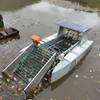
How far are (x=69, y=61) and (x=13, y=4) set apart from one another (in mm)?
13936

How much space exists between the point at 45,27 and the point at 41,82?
766 cm

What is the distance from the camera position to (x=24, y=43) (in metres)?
13.5

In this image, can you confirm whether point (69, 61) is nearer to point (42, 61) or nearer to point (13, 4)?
point (42, 61)

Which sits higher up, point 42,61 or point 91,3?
point 42,61

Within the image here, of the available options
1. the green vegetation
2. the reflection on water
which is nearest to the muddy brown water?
the reflection on water

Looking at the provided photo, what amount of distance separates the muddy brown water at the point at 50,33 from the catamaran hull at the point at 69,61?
0.41m

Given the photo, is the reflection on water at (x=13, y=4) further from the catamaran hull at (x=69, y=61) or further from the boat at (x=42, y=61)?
the catamaran hull at (x=69, y=61)

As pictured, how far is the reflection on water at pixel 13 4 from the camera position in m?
20.5

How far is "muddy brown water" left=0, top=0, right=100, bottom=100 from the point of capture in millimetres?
9391

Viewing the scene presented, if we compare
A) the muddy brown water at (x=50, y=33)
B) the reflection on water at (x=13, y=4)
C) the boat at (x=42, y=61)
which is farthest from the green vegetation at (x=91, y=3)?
the boat at (x=42, y=61)

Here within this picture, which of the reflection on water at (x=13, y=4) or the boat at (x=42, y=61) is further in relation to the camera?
the reflection on water at (x=13, y=4)

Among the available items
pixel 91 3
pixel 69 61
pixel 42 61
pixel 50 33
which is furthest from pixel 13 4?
pixel 69 61

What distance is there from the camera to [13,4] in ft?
71.2

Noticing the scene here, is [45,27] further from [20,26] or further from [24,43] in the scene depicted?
[24,43]
